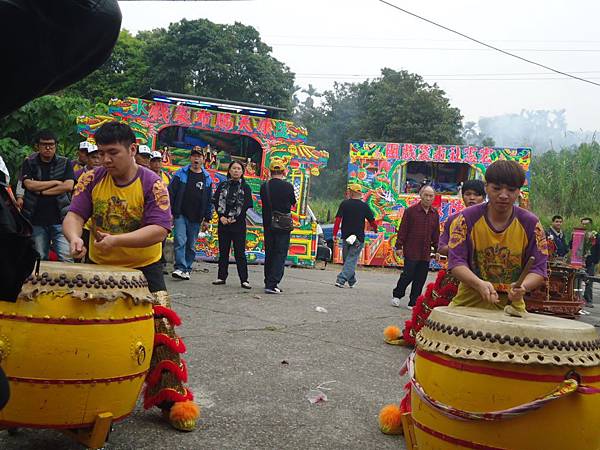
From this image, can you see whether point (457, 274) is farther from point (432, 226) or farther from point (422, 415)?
point (432, 226)

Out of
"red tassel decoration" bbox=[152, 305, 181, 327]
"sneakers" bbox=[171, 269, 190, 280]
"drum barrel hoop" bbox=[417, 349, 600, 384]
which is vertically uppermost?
"drum barrel hoop" bbox=[417, 349, 600, 384]

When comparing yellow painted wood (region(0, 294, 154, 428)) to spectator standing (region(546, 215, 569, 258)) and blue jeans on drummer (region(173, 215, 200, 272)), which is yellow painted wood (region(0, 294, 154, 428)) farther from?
spectator standing (region(546, 215, 569, 258))

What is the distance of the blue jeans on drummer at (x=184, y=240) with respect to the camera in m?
9.38

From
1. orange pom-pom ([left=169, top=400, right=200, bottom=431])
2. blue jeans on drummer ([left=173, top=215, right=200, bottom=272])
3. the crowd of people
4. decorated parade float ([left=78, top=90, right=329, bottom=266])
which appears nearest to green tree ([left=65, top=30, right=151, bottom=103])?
decorated parade float ([left=78, top=90, right=329, bottom=266])

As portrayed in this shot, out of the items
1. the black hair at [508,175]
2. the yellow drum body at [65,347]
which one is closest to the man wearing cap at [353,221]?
the black hair at [508,175]

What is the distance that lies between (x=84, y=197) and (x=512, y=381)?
2.34 metres

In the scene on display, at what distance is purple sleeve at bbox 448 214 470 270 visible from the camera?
357 cm

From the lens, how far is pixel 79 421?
9.23ft

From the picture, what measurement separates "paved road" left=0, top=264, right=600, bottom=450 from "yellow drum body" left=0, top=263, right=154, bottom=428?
18.8 inches

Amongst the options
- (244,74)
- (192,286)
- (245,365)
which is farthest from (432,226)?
(244,74)

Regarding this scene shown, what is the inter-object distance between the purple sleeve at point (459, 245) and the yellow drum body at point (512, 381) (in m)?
0.86

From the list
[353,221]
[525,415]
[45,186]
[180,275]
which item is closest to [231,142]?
[353,221]

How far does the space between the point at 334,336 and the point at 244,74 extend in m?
30.5

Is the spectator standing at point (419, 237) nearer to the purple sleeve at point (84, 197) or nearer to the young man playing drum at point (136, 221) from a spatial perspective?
the young man playing drum at point (136, 221)
